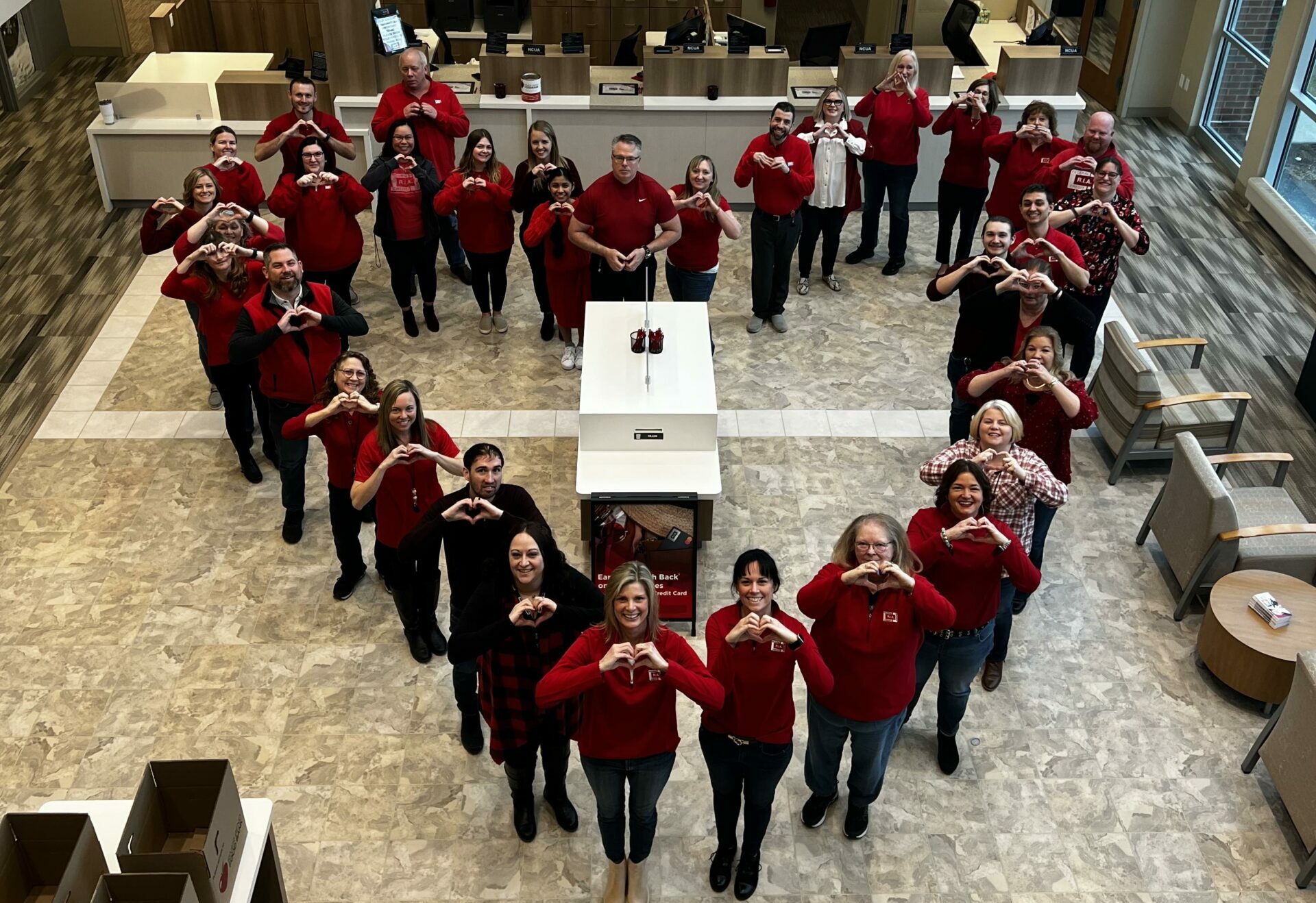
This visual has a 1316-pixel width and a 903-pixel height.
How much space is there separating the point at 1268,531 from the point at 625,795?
3.40 metres

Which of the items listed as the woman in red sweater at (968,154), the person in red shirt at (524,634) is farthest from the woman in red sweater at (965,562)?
the woman in red sweater at (968,154)

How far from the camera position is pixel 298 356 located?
5.98 m

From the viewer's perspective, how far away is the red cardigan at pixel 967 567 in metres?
4.60

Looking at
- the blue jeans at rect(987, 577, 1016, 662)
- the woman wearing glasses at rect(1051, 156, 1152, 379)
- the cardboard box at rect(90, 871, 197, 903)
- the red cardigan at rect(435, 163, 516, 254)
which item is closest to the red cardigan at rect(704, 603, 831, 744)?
the blue jeans at rect(987, 577, 1016, 662)

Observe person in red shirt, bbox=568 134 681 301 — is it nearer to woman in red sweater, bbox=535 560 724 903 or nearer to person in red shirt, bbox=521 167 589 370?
person in red shirt, bbox=521 167 589 370

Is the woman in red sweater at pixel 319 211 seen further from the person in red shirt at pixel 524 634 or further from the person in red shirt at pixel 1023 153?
the person in red shirt at pixel 1023 153

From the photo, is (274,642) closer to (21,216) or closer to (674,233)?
(674,233)

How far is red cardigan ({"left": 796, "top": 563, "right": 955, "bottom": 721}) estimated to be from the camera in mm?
4266

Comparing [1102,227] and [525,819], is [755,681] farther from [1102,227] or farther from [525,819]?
[1102,227]

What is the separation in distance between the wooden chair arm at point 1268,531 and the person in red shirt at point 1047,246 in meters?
1.45

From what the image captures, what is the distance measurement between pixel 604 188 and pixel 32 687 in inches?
152

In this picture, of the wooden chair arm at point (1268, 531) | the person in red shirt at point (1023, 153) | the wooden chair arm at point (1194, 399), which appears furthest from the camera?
the person in red shirt at point (1023, 153)

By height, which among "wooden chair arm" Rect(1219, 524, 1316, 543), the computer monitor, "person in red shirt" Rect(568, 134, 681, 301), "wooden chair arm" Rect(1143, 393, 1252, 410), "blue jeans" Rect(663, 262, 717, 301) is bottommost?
"wooden chair arm" Rect(1219, 524, 1316, 543)

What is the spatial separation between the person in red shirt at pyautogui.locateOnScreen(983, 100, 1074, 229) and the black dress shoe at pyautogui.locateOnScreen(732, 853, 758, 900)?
465cm
